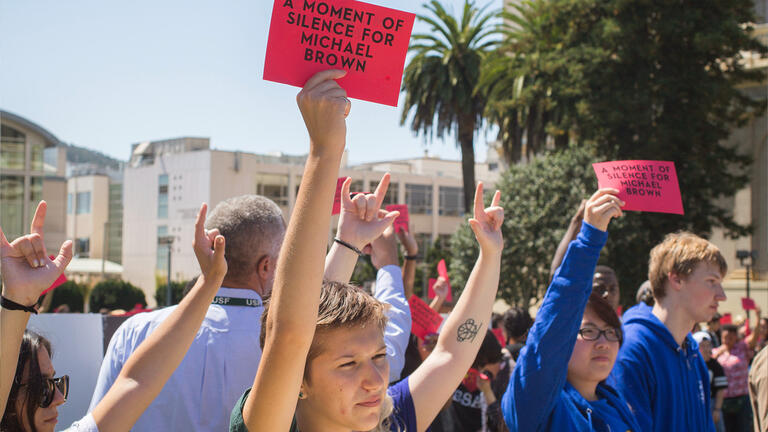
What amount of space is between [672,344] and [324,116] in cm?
255

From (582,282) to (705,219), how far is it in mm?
21580

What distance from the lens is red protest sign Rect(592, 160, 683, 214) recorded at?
3562mm

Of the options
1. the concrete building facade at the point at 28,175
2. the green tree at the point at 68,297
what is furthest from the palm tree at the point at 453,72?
the concrete building facade at the point at 28,175

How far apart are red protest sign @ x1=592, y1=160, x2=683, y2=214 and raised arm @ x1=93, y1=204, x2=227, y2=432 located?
76.4 inches

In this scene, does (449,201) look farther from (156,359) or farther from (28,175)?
(156,359)

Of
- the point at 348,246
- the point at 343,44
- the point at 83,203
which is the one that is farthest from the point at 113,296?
the point at 343,44

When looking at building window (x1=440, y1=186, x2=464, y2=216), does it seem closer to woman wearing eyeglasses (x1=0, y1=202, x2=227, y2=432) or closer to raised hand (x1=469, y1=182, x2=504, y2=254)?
raised hand (x1=469, y1=182, x2=504, y2=254)

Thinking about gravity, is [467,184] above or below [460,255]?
above

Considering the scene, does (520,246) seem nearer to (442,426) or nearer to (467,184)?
(467,184)

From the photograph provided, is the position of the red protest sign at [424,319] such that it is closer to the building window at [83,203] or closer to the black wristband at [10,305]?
the black wristband at [10,305]

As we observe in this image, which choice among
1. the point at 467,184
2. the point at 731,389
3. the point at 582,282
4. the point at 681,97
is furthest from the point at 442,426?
the point at 467,184

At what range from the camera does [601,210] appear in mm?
3082

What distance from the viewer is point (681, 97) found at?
2236cm

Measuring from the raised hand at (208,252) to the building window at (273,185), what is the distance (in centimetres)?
5327
